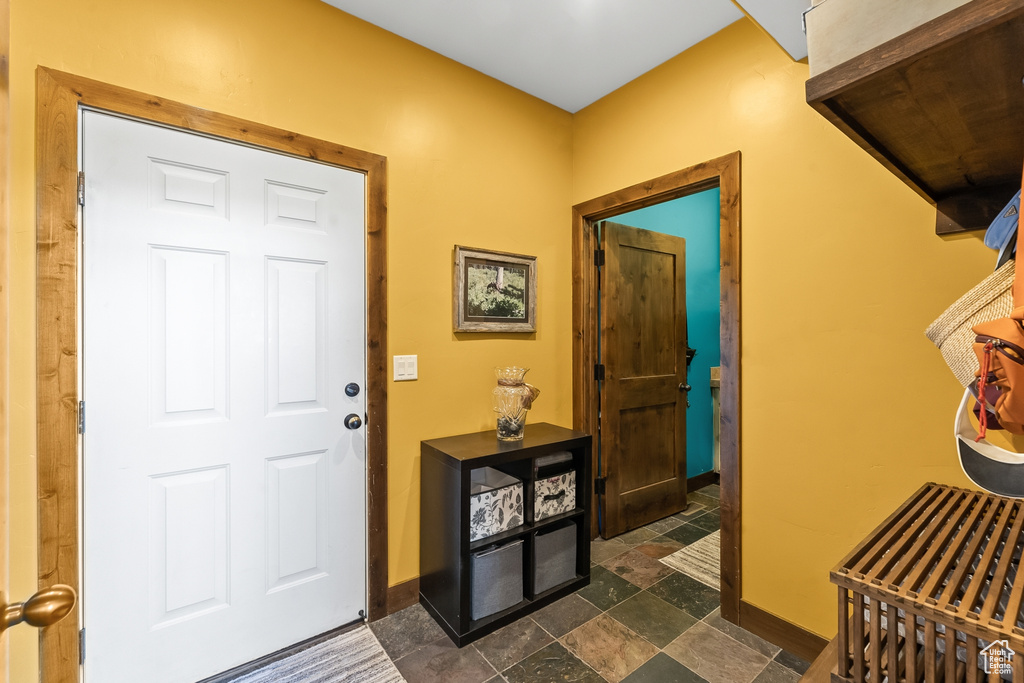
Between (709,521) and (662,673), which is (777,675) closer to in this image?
(662,673)

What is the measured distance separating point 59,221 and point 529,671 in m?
2.22

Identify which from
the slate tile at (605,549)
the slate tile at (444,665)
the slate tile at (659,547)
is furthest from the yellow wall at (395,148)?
the slate tile at (659,547)

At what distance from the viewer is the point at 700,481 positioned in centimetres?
382

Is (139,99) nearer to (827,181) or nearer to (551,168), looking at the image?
(551,168)

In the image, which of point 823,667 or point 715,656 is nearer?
point 823,667

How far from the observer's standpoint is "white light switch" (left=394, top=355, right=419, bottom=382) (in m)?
2.14

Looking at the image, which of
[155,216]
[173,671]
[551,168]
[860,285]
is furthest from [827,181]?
[173,671]

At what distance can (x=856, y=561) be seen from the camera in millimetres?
803

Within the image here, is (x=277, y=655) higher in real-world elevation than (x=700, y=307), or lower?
lower

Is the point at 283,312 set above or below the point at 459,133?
below

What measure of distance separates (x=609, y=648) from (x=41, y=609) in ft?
6.10

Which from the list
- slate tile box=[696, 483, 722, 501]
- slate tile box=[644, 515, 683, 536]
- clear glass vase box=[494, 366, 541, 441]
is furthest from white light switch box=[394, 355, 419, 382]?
slate tile box=[696, 483, 722, 501]

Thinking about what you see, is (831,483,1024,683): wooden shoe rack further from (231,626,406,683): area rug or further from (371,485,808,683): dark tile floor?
(231,626,406,683): area rug

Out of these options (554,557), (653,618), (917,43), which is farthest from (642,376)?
(917,43)
